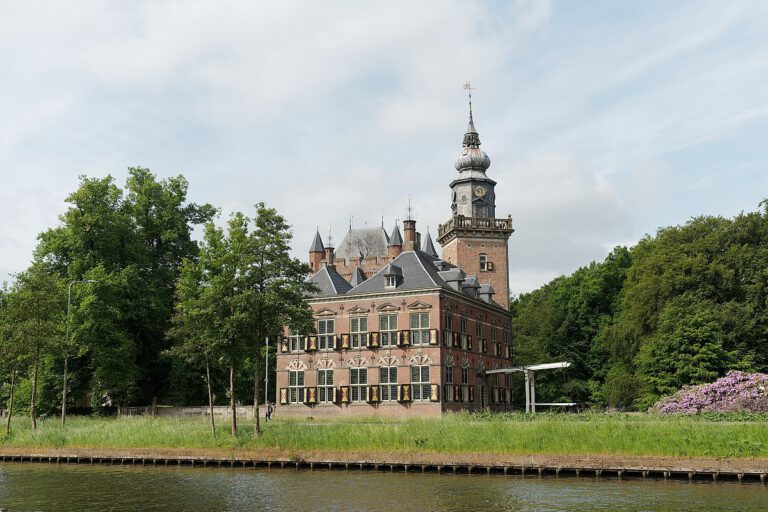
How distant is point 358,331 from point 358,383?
2.87m

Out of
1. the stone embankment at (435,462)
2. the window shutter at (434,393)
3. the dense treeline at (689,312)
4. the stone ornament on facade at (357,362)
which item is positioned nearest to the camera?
the stone embankment at (435,462)

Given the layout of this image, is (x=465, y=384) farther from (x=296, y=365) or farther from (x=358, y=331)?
(x=296, y=365)

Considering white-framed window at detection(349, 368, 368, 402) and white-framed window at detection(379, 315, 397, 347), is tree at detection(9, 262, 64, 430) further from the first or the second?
white-framed window at detection(379, 315, 397, 347)

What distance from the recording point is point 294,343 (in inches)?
1741

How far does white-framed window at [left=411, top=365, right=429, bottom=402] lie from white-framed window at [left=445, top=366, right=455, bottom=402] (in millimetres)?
1110

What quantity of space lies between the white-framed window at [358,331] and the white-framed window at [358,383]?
1.41m

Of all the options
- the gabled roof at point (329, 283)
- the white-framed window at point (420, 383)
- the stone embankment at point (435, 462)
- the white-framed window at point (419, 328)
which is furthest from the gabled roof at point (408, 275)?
the stone embankment at point (435, 462)

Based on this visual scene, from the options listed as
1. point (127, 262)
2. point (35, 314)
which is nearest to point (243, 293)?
point (35, 314)

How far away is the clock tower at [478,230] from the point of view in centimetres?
5462

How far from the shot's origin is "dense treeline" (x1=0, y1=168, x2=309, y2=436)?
28.8 meters

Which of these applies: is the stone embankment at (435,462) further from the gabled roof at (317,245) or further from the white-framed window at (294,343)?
the gabled roof at (317,245)

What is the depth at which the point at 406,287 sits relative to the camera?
41.5 meters

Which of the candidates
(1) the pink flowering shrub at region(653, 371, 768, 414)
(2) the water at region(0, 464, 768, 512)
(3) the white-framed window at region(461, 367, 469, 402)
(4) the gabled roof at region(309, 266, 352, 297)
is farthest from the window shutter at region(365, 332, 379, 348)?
(2) the water at region(0, 464, 768, 512)

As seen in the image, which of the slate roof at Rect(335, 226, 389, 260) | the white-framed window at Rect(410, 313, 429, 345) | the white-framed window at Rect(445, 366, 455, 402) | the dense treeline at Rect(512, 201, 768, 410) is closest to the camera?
the dense treeline at Rect(512, 201, 768, 410)
